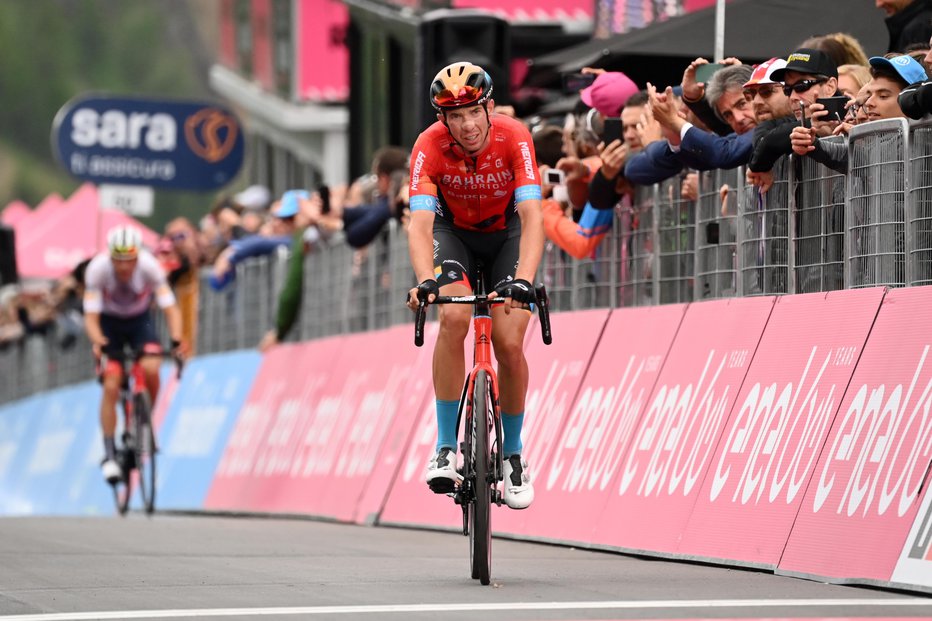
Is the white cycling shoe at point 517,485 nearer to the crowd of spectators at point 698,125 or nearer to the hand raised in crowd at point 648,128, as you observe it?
the crowd of spectators at point 698,125

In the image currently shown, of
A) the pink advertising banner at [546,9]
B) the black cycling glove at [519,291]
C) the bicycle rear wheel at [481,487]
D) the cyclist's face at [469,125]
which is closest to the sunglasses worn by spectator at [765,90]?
the cyclist's face at [469,125]

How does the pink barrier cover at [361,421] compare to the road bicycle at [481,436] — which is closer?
the road bicycle at [481,436]

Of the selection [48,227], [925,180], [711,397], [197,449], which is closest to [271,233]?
[197,449]

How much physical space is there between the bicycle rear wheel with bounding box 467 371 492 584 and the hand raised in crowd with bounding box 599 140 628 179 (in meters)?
3.37

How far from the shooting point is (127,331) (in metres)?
18.7

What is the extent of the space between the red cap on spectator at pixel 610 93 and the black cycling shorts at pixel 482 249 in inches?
117

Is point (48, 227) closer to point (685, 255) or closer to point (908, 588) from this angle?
point (685, 255)

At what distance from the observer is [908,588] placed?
328 inches

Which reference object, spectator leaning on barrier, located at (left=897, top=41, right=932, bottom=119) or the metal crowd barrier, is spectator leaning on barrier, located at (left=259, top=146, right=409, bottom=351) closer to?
the metal crowd barrier

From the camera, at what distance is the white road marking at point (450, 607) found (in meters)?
7.85

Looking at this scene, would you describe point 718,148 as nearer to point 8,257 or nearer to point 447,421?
point 447,421

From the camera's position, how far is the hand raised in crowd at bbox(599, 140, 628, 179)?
41.5 feet

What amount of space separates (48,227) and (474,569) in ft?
120

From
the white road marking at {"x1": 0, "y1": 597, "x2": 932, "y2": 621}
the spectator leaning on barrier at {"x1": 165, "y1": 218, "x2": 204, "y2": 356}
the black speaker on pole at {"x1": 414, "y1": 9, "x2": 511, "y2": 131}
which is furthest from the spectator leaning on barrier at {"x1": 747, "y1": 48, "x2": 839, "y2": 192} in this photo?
the spectator leaning on barrier at {"x1": 165, "y1": 218, "x2": 204, "y2": 356}
